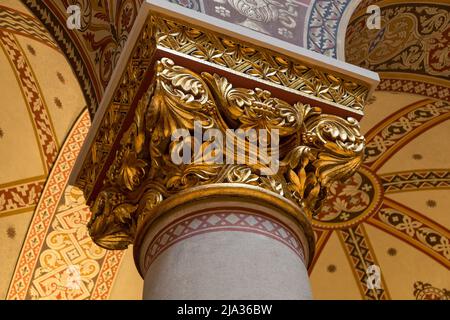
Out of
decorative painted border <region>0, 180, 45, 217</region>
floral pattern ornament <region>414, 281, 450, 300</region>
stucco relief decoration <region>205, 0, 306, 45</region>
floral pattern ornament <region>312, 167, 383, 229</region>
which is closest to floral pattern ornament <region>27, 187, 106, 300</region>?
decorative painted border <region>0, 180, 45, 217</region>

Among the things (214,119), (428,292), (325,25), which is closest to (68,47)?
(325,25)

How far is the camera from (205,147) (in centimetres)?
321

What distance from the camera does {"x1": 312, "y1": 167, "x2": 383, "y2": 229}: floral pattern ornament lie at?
7.39m

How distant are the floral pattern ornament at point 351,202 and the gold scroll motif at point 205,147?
391cm

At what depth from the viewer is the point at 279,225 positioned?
10.2 feet

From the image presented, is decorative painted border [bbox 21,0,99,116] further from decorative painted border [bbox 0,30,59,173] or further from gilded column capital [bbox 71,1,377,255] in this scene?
decorative painted border [bbox 0,30,59,173]

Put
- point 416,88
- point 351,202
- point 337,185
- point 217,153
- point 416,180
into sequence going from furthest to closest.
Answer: point 351,202 → point 337,185 → point 416,180 → point 416,88 → point 217,153

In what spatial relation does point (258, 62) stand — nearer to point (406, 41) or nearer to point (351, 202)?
point (406, 41)

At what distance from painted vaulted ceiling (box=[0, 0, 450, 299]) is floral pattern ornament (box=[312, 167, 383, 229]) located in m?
0.01

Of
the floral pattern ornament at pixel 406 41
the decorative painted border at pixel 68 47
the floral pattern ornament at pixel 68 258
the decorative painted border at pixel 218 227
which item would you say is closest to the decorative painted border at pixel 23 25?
the decorative painted border at pixel 68 47

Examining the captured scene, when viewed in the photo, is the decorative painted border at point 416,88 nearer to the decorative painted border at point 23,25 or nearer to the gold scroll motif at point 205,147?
the decorative painted border at point 23,25

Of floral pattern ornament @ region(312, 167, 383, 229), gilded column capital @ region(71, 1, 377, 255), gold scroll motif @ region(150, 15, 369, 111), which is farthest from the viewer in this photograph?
floral pattern ornament @ region(312, 167, 383, 229)

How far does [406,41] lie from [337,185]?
2264 millimetres
